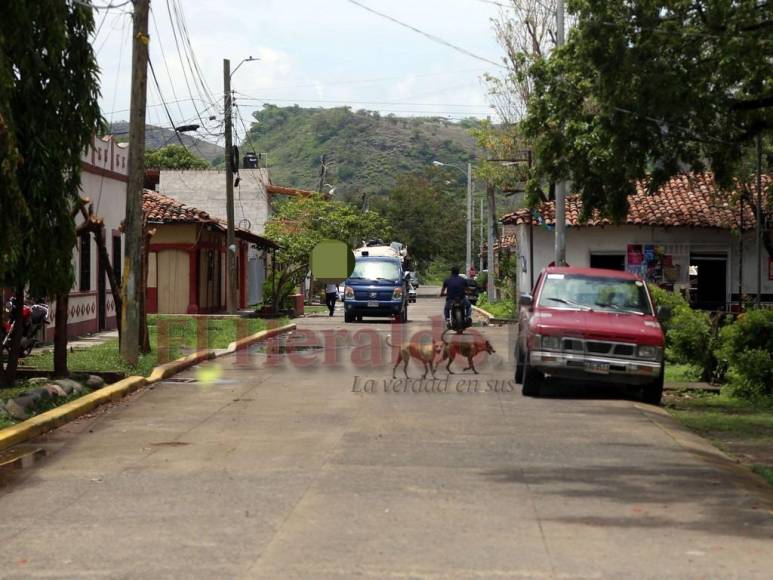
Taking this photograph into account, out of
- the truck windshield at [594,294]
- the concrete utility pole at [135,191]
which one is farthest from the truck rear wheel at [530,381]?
the concrete utility pole at [135,191]

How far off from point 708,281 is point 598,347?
87.5 feet

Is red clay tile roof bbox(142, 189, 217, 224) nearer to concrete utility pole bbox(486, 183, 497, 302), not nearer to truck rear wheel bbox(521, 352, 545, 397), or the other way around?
concrete utility pole bbox(486, 183, 497, 302)

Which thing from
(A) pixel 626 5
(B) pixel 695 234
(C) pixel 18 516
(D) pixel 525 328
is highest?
(A) pixel 626 5

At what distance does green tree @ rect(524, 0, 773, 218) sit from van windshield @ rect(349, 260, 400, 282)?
62.1 feet

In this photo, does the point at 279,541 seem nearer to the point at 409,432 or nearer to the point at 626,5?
the point at 409,432

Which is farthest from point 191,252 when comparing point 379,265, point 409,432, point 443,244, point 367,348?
point 443,244

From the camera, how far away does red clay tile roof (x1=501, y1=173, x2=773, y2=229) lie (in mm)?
37688

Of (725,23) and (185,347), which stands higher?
(725,23)

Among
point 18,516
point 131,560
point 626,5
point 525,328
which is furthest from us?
point 626,5

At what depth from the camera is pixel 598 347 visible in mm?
15203

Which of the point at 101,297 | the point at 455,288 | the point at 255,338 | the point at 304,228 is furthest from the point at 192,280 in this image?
the point at 304,228

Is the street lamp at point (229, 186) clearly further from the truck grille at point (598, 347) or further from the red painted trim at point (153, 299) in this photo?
the truck grille at point (598, 347)

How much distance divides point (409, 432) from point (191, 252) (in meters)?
28.4

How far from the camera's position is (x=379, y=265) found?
3909cm
